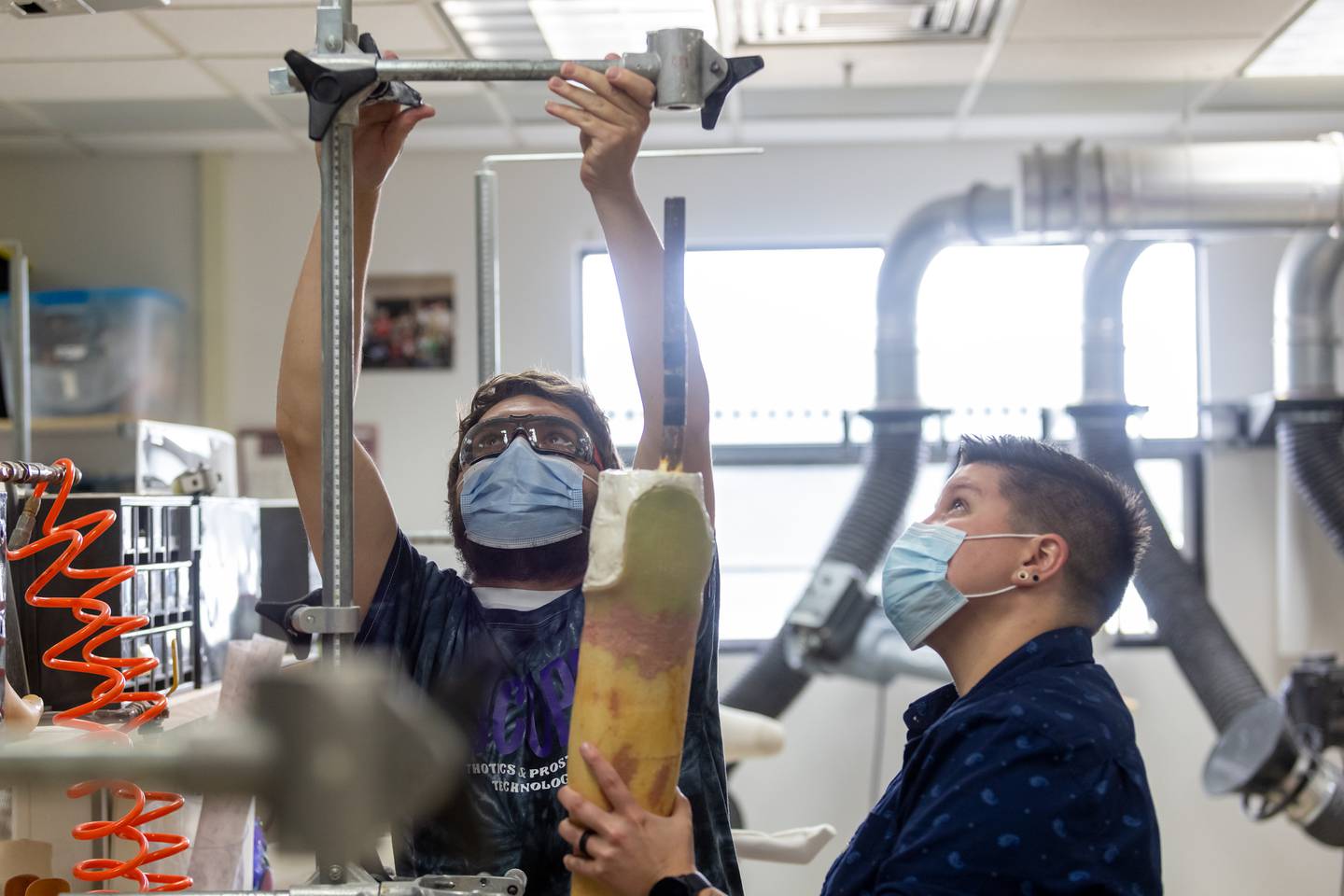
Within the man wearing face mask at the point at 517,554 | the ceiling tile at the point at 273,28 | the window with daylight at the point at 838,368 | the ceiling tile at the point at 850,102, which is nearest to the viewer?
the man wearing face mask at the point at 517,554

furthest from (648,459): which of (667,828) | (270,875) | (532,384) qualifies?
(270,875)

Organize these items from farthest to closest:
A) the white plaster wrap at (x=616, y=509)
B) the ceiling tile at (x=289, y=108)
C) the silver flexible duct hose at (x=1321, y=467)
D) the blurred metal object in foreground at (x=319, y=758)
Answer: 1. the ceiling tile at (x=289, y=108)
2. the silver flexible duct hose at (x=1321, y=467)
3. the white plaster wrap at (x=616, y=509)
4. the blurred metal object in foreground at (x=319, y=758)

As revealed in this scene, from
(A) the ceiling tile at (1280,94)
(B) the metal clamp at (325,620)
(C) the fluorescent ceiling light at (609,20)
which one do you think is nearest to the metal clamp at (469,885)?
(B) the metal clamp at (325,620)

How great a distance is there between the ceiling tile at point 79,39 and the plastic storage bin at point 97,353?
87 cm

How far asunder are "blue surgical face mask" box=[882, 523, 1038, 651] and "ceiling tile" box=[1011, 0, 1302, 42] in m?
2.15

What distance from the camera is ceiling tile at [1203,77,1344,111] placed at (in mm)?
3607

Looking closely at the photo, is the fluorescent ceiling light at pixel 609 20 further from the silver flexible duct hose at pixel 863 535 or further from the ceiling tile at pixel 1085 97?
the silver flexible duct hose at pixel 863 535

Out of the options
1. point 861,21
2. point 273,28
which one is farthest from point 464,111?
point 861,21

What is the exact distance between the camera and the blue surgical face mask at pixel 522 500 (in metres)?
1.20

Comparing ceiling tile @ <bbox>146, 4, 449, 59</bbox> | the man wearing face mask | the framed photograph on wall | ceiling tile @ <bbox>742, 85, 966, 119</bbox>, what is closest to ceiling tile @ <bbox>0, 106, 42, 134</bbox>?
ceiling tile @ <bbox>146, 4, 449, 59</bbox>

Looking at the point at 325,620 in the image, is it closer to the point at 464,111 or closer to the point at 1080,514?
the point at 1080,514

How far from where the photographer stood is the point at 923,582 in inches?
48.1

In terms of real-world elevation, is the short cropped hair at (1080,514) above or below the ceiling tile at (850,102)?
below

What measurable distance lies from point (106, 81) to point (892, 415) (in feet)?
8.03
